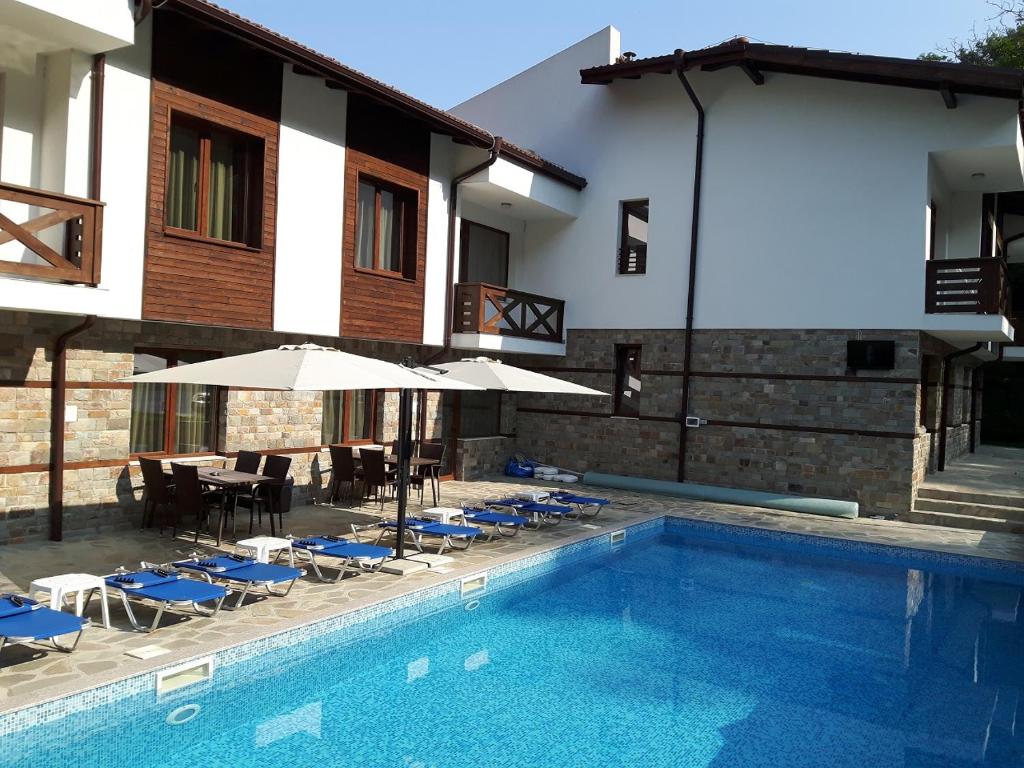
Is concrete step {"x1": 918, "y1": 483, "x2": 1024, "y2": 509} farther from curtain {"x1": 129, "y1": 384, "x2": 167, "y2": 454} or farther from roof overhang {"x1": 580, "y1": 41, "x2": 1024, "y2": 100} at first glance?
curtain {"x1": 129, "y1": 384, "x2": 167, "y2": 454}

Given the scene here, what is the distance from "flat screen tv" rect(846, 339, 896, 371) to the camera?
47.1 ft

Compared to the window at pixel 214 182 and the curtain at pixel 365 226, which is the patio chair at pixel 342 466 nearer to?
the curtain at pixel 365 226

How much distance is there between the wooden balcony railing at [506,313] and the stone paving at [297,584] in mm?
3233

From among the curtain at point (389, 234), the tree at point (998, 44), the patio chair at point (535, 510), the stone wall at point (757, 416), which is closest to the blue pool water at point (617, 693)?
the patio chair at point (535, 510)

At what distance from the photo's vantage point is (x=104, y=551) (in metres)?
9.21

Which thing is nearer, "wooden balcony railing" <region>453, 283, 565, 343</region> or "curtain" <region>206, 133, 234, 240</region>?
"curtain" <region>206, 133, 234, 240</region>

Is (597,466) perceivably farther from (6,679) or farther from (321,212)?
(6,679)

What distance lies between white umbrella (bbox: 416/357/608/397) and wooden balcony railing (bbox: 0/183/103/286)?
4067mm

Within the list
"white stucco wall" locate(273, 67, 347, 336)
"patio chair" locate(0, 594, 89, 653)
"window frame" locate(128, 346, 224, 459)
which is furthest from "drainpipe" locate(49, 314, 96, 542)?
"patio chair" locate(0, 594, 89, 653)

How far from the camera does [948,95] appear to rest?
1334 centimetres

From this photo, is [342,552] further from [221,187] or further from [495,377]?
[221,187]

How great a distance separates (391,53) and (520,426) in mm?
10132

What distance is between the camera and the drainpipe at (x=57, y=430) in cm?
964

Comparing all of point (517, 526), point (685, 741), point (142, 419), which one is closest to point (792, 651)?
point (685, 741)
